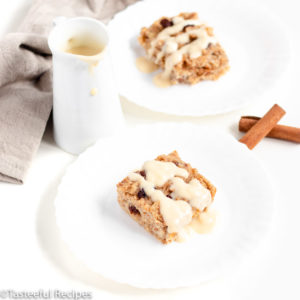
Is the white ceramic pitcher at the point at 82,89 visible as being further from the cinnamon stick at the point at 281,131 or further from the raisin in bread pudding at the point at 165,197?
the cinnamon stick at the point at 281,131

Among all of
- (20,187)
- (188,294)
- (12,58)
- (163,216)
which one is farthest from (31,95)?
(188,294)

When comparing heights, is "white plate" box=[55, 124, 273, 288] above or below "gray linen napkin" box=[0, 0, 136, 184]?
above

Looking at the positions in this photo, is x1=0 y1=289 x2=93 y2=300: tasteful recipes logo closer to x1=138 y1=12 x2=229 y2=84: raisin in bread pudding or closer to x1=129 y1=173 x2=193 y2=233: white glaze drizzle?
x1=129 y1=173 x2=193 y2=233: white glaze drizzle

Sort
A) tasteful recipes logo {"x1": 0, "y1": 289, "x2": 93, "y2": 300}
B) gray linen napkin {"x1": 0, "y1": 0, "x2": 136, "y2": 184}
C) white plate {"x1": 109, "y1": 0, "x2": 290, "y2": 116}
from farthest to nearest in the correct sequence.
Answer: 1. white plate {"x1": 109, "y1": 0, "x2": 290, "y2": 116}
2. gray linen napkin {"x1": 0, "y1": 0, "x2": 136, "y2": 184}
3. tasteful recipes logo {"x1": 0, "y1": 289, "x2": 93, "y2": 300}

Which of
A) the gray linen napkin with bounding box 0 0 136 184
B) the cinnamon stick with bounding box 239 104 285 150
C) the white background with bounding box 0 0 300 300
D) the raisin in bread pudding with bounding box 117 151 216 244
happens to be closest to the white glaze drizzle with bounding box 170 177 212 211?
the raisin in bread pudding with bounding box 117 151 216 244

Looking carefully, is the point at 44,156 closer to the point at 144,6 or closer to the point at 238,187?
the point at 238,187
